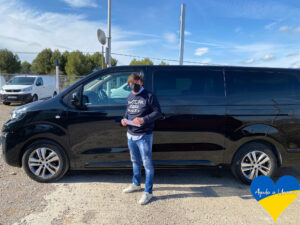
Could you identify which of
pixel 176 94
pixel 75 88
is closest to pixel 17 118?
pixel 75 88

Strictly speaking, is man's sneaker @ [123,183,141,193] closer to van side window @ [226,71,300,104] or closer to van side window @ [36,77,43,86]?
van side window @ [226,71,300,104]

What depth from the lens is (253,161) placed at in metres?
3.43

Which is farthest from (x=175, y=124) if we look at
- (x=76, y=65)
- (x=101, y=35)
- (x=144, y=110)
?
(x=76, y=65)

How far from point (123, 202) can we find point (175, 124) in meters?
1.35

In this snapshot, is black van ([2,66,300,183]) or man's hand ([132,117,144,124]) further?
black van ([2,66,300,183])

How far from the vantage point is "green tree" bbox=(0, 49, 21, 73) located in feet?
145

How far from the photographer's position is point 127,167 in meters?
3.34

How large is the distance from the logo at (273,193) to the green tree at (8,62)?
53.7m

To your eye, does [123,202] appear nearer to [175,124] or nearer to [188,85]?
[175,124]

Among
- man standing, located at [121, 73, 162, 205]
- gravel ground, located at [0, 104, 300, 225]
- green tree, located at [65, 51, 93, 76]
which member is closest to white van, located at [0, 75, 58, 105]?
gravel ground, located at [0, 104, 300, 225]

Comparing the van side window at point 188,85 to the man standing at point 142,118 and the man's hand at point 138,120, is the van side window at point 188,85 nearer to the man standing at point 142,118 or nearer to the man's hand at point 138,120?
the man standing at point 142,118

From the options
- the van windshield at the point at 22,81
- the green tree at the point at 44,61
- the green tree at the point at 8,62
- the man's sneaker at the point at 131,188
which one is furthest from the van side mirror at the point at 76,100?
the green tree at the point at 44,61

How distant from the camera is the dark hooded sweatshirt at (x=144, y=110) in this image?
104 inches

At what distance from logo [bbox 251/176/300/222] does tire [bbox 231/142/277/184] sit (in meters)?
0.53
